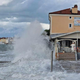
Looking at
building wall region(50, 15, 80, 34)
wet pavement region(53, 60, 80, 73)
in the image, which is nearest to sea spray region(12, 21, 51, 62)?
building wall region(50, 15, 80, 34)

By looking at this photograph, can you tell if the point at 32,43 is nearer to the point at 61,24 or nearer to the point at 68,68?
the point at 61,24

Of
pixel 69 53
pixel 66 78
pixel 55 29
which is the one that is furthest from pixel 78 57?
pixel 66 78

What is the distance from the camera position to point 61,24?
30.0 metres

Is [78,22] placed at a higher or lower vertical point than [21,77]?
higher

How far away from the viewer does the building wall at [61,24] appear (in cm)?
2970

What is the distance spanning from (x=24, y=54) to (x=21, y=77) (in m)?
17.7

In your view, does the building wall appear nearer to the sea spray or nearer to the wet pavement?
the sea spray

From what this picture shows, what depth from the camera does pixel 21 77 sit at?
39.6 ft

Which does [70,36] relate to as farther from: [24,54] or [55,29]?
[24,54]

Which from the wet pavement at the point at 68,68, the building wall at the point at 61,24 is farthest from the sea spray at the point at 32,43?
the wet pavement at the point at 68,68

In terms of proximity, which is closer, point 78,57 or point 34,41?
point 78,57

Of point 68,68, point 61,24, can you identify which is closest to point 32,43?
point 61,24

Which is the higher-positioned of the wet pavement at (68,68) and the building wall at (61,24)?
the building wall at (61,24)

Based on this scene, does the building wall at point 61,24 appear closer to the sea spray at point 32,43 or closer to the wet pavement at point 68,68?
the sea spray at point 32,43
